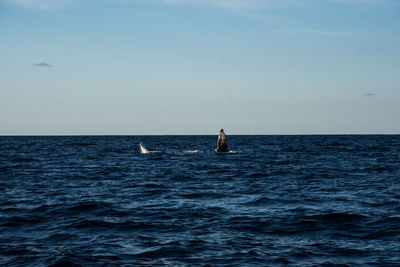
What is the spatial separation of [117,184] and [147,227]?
1154cm

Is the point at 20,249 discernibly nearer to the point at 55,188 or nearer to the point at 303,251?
the point at 303,251

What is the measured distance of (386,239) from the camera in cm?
1230

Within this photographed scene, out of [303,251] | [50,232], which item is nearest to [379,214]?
[303,251]

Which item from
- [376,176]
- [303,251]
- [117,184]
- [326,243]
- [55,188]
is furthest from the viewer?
[376,176]

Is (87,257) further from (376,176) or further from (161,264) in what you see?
(376,176)

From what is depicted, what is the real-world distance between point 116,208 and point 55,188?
7.49 meters

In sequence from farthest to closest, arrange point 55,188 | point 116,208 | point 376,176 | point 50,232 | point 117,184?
point 376,176 → point 117,184 → point 55,188 → point 116,208 → point 50,232

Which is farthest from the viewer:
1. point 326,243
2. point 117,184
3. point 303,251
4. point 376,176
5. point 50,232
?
point 376,176

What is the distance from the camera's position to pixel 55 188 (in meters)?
23.0

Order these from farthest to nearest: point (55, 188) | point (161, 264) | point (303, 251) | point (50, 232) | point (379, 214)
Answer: point (55, 188)
point (379, 214)
point (50, 232)
point (303, 251)
point (161, 264)

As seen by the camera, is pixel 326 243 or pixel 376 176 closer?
pixel 326 243

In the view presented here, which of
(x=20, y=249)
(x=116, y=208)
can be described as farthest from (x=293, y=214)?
(x=20, y=249)

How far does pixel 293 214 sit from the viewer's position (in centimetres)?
1569

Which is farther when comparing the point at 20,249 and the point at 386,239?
the point at 386,239
